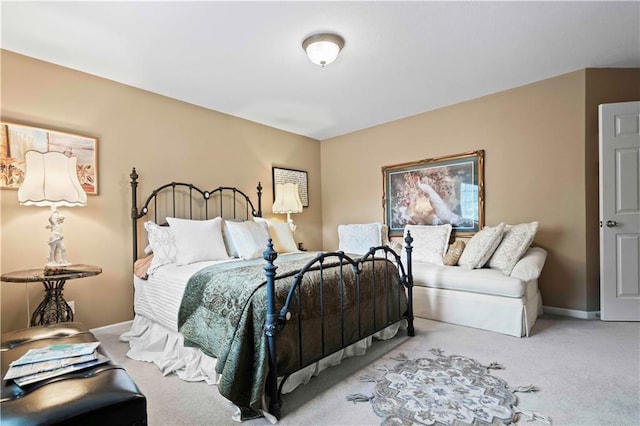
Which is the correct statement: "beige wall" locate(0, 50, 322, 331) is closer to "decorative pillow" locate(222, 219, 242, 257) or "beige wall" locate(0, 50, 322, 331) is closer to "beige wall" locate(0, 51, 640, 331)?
"beige wall" locate(0, 51, 640, 331)

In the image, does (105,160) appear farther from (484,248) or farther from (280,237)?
(484,248)

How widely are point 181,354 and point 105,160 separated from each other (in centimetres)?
201

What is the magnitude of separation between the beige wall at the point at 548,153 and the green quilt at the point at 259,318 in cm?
209

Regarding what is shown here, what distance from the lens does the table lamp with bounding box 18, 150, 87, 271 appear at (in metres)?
2.33

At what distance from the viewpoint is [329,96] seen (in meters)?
3.71

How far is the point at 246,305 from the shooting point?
1.81 metres

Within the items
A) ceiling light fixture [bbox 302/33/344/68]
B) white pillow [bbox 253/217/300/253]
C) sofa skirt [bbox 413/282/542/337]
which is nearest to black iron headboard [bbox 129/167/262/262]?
white pillow [bbox 253/217/300/253]

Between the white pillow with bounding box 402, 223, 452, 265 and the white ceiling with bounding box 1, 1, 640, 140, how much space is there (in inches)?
64.3

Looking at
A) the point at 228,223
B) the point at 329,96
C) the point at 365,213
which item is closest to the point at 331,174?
the point at 365,213

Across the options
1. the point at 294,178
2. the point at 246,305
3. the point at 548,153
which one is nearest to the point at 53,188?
the point at 246,305

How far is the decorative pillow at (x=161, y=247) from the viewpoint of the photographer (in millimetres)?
2854

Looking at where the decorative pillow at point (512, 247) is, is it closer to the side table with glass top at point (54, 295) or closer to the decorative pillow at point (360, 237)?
the decorative pillow at point (360, 237)

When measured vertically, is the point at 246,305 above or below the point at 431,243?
below

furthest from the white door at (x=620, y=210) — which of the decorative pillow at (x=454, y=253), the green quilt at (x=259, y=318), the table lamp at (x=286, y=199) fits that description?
the table lamp at (x=286, y=199)
